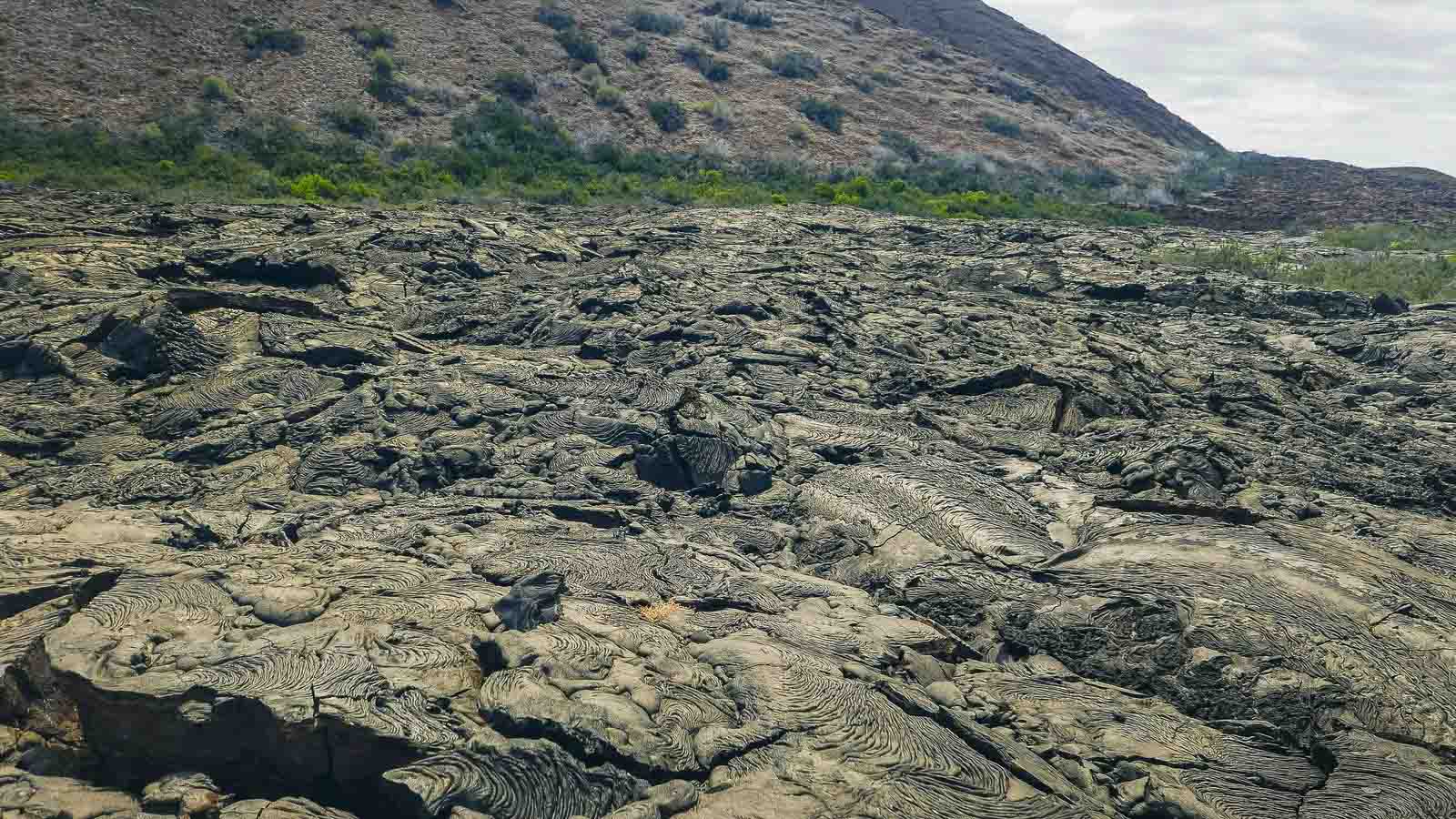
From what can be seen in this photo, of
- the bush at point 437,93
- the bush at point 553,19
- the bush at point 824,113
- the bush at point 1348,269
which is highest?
the bush at point 553,19

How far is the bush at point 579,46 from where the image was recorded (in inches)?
1497

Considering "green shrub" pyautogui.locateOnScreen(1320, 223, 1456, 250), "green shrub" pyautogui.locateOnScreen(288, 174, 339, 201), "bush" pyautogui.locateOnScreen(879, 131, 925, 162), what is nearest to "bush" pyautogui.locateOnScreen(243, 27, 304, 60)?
"green shrub" pyautogui.locateOnScreen(288, 174, 339, 201)

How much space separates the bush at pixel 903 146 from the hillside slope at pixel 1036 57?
21354 millimetres

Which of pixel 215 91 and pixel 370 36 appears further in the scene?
pixel 370 36

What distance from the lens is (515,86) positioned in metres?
34.1

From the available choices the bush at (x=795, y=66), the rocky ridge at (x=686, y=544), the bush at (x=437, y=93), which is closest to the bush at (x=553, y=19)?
the bush at (x=437, y=93)

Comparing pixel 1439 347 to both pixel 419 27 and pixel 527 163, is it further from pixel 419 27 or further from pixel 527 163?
pixel 419 27

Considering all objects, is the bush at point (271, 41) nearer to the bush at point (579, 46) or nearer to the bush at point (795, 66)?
the bush at point (579, 46)

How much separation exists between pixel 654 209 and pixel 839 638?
59.6ft

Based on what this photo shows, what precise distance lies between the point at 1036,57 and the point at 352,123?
47.2 metres

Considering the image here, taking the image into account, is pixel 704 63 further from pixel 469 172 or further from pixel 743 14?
pixel 469 172

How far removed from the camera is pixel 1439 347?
1350cm

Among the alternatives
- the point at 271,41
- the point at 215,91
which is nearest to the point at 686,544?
the point at 215,91

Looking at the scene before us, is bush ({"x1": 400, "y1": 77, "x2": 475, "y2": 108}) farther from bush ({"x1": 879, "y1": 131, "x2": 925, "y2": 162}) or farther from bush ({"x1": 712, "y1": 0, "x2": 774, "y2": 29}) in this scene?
bush ({"x1": 712, "y1": 0, "x2": 774, "y2": 29})
